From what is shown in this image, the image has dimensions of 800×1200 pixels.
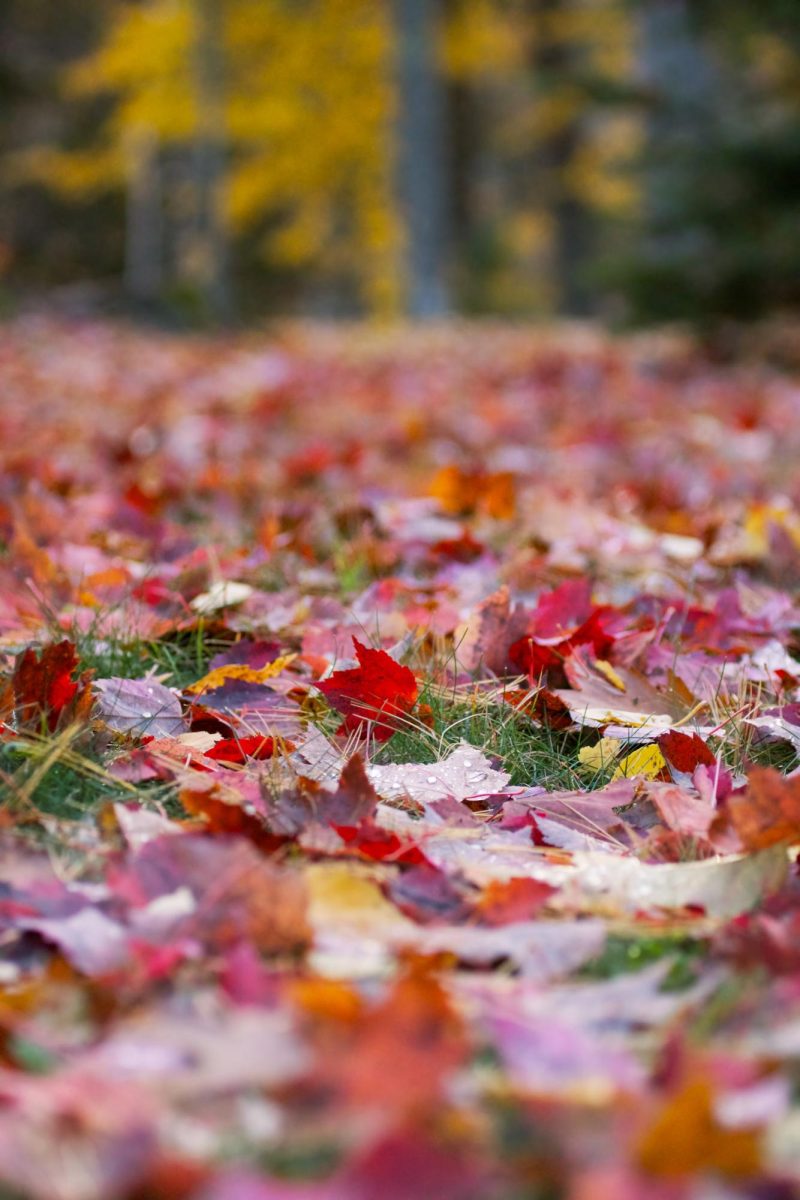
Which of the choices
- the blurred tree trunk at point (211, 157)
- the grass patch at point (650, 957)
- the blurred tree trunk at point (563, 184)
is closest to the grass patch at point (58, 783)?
the grass patch at point (650, 957)

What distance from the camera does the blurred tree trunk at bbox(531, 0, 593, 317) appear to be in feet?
58.5

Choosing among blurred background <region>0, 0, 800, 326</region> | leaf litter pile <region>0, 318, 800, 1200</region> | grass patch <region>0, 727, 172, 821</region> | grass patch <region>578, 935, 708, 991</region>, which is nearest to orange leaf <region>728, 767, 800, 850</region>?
leaf litter pile <region>0, 318, 800, 1200</region>

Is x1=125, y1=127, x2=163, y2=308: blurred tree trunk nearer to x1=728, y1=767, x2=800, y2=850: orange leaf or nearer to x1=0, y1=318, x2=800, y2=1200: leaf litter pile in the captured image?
x1=0, y1=318, x2=800, y2=1200: leaf litter pile

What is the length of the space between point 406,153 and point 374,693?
13549 mm

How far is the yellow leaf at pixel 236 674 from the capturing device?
1.75 metres

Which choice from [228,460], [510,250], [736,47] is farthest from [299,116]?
[228,460]

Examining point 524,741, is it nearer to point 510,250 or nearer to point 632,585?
point 632,585

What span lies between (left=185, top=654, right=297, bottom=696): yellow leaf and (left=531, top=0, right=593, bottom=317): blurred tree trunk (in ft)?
54.9

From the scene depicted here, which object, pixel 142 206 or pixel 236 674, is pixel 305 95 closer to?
pixel 142 206

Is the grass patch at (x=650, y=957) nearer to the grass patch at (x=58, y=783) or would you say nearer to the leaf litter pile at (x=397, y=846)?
the leaf litter pile at (x=397, y=846)

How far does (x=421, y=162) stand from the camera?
46.2 feet

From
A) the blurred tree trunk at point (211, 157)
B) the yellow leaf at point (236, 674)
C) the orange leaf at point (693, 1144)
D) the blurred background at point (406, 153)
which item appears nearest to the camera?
the orange leaf at point (693, 1144)

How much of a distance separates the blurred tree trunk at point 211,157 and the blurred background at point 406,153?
3cm

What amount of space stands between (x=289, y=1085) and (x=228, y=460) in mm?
3261
